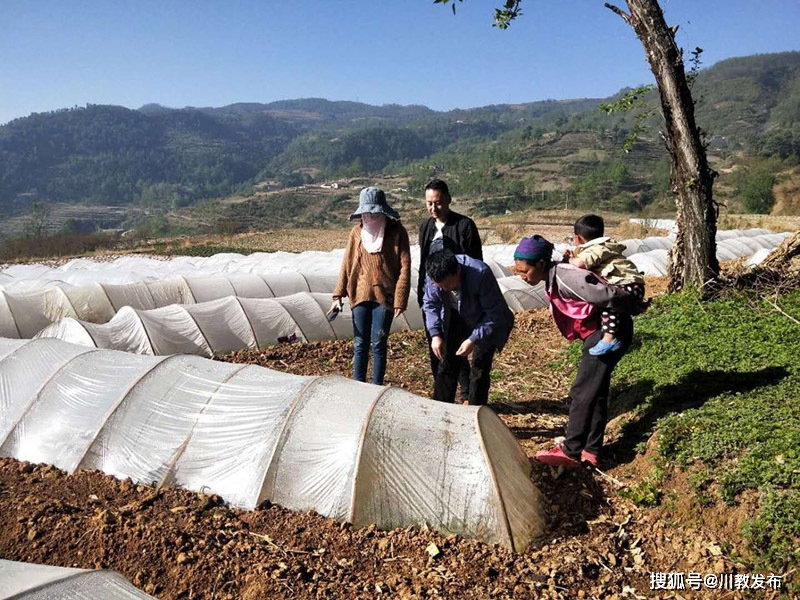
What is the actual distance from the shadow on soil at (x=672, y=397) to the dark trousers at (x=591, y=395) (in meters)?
→ 0.35

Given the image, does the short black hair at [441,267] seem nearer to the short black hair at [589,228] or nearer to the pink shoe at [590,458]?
the short black hair at [589,228]

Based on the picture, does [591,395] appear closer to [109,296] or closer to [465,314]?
[465,314]

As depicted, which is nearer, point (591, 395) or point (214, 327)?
point (591, 395)

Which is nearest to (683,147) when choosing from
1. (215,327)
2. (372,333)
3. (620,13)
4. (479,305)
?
(620,13)

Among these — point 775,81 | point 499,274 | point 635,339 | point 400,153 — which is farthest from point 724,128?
point 635,339

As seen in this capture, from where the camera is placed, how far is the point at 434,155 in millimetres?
124000

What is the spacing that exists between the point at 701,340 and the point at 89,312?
9043 mm

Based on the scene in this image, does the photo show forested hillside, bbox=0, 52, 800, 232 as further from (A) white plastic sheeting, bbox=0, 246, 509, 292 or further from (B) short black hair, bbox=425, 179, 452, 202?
(B) short black hair, bbox=425, 179, 452, 202

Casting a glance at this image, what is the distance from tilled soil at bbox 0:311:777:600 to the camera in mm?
2918

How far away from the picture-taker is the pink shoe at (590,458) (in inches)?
153

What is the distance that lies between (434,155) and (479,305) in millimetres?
124161

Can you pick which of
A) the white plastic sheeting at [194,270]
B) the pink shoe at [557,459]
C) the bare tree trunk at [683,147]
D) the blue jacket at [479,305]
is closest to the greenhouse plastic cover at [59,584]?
the blue jacket at [479,305]

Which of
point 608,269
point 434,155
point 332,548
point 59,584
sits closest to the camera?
point 59,584

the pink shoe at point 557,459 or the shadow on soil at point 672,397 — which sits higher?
the shadow on soil at point 672,397
